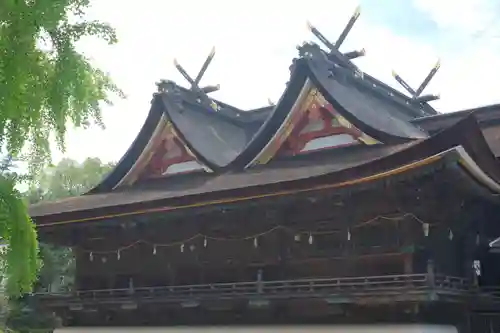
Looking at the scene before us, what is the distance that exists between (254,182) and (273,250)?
1487 mm

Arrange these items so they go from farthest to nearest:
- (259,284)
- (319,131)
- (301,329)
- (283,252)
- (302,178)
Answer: (319,131) < (283,252) < (301,329) < (259,284) < (302,178)

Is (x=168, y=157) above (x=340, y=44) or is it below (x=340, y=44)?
below

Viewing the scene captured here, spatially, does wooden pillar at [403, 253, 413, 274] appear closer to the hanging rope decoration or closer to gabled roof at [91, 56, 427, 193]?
the hanging rope decoration

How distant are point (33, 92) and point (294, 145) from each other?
8404mm

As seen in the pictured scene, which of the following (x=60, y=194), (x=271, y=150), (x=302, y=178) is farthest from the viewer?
(x=60, y=194)

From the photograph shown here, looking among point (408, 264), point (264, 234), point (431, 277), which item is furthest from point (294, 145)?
point (431, 277)

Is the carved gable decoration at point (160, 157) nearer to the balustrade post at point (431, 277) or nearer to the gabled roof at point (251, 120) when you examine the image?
the gabled roof at point (251, 120)

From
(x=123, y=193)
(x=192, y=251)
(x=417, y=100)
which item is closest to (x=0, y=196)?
(x=192, y=251)

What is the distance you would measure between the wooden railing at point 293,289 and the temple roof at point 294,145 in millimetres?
1781

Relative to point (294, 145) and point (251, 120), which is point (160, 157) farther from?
point (294, 145)

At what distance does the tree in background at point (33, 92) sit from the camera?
267 inches

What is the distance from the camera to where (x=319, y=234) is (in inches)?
484

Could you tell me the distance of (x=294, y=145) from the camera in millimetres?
14820

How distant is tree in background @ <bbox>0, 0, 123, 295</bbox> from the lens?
6.77 meters
